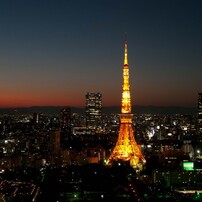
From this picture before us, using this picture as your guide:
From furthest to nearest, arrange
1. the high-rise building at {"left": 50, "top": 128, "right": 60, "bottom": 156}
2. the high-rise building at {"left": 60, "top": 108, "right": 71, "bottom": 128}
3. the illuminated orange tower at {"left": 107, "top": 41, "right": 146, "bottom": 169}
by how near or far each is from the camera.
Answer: the high-rise building at {"left": 60, "top": 108, "right": 71, "bottom": 128}
the high-rise building at {"left": 50, "top": 128, "right": 60, "bottom": 156}
the illuminated orange tower at {"left": 107, "top": 41, "right": 146, "bottom": 169}

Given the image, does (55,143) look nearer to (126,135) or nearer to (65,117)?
(126,135)

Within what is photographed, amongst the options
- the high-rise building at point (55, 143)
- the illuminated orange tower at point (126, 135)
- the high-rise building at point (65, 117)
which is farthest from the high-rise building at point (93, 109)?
the illuminated orange tower at point (126, 135)

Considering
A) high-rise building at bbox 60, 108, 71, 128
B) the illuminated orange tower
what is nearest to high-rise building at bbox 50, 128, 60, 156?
the illuminated orange tower

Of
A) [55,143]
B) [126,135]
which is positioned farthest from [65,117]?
[126,135]

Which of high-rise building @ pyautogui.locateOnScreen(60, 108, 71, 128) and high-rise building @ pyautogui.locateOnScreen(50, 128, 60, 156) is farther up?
high-rise building @ pyautogui.locateOnScreen(60, 108, 71, 128)

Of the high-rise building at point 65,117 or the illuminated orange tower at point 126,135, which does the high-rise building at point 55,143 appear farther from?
the high-rise building at point 65,117

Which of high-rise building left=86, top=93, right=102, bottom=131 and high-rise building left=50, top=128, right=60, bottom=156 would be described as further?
high-rise building left=86, top=93, right=102, bottom=131

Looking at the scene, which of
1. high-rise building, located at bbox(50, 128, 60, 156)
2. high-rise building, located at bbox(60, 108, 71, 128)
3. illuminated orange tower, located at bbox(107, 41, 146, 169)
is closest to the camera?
illuminated orange tower, located at bbox(107, 41, 146, 169)

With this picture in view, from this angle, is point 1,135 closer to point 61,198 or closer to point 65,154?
point 65,154

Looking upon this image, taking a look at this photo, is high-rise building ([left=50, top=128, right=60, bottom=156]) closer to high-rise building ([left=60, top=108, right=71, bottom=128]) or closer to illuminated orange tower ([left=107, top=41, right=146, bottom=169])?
illuminated orange tower ([left=107, top=41, right=146, bottom=169])
